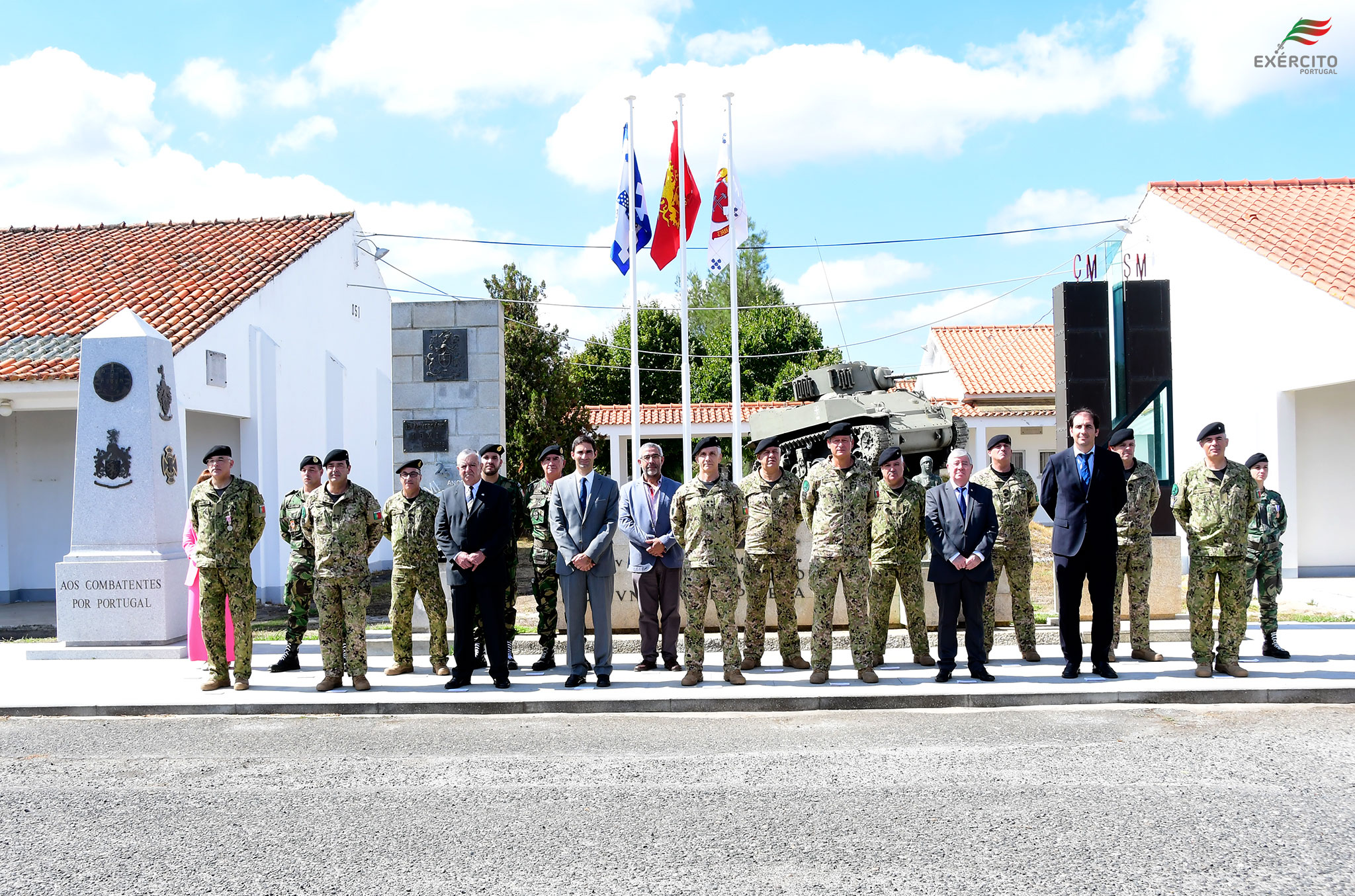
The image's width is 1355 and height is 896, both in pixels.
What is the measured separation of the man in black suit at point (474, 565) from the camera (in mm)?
7562

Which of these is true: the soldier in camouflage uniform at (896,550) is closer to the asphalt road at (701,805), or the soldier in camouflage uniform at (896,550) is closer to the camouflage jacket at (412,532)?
the asphalt road at (701,805)

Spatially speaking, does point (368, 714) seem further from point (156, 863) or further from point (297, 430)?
point (297, 430)

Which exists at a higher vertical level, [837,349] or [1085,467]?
[837,349]

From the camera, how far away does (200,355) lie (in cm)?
1396

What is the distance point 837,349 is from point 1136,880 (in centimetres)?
3859

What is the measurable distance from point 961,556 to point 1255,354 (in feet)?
33.1

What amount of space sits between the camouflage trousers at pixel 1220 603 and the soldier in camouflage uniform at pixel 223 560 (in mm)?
6974

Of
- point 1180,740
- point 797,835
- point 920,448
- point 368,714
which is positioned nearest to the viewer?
point 797,835

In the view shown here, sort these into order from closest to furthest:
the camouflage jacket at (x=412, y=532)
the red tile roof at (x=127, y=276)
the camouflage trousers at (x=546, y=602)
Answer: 1. the camouflage jacket at (x=412, y=532)
2. the camouflage trousers at (x=546, y=602)
3. the red tile roof at (x=127, y=276)

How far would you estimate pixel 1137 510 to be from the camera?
832 cm

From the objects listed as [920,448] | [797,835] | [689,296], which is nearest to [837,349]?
[689,296]

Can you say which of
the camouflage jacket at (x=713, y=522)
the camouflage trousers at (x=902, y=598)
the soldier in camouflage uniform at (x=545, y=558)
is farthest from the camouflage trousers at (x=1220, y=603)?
the soldier in camouflage uniform at (x=545, y=558)

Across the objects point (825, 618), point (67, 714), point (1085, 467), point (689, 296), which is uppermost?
point (689, 296)

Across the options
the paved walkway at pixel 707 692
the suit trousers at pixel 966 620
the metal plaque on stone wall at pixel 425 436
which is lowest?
the paved walkway at pixel 707 692
